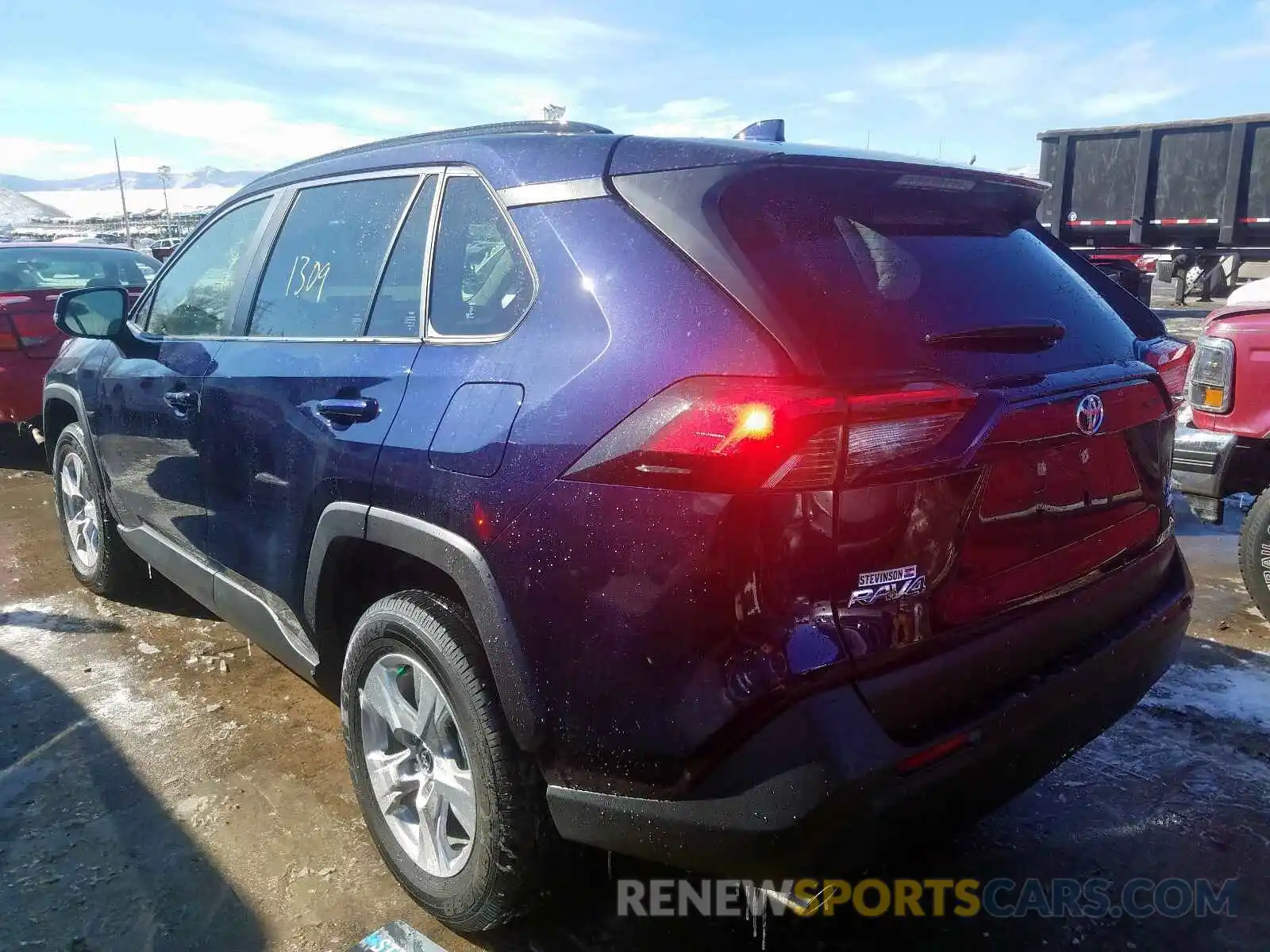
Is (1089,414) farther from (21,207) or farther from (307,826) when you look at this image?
(21,207)

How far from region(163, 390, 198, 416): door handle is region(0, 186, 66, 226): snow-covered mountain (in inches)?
2830

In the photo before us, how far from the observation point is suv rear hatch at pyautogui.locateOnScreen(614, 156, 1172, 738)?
66.1 inches

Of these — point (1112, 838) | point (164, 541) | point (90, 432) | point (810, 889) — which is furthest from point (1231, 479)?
point (90, 432)

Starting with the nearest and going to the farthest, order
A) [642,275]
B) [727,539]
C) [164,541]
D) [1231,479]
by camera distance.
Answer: [727,539] → [642,275] → [164,541] → [1231,479]

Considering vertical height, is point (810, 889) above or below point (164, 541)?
below

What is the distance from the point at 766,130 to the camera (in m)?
2.52

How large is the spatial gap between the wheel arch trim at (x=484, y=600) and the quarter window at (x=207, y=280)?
1.40 meters

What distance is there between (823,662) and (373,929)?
56.4 inches

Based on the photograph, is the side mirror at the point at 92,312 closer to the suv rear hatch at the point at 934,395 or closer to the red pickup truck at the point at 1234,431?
the suv rear hatch at the point at 934,395

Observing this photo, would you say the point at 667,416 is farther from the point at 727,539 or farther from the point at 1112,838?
the point at 1112,838

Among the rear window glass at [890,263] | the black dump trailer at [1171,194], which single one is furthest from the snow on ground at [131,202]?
the rear window glass at [890,263]

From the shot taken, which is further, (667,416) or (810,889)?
(810,889)

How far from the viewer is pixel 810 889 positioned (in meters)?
2.39

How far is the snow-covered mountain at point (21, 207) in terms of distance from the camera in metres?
63.8
